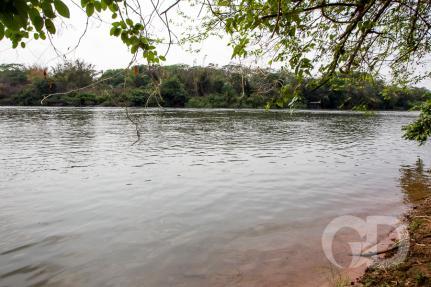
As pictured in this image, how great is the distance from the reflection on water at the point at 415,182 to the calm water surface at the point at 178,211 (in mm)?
199

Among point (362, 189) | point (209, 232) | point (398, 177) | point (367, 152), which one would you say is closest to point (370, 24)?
point (209, 232)

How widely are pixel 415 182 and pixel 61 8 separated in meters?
15.1

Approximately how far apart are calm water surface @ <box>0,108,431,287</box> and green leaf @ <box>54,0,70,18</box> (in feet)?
5.20

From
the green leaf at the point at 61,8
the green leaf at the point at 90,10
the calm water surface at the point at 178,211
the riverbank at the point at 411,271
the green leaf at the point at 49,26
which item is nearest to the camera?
the green leaf at the point at 61,8

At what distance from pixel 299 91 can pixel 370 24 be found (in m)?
1.58

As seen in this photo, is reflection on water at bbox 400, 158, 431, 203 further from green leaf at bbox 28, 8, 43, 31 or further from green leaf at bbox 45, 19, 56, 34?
green leaf at bbox 28, 8, 43, 31

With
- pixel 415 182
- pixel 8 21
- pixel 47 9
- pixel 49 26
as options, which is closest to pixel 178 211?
pixel 49 26

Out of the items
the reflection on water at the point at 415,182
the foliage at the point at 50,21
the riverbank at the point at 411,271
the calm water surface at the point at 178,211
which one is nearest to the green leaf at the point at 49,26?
the foliage at the point at 50,21

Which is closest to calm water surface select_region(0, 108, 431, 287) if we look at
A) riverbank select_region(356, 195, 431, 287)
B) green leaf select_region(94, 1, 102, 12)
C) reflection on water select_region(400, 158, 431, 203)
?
reflection on water select_region(400, 158, 431, 203)

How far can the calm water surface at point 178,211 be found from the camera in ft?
19.6

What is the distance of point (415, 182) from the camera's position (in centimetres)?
1350

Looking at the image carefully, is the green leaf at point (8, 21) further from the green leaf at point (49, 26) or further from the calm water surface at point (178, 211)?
the calm water surface at point (178, 211)

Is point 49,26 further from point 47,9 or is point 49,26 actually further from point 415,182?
point 415,182

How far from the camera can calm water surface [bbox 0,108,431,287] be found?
599 centimetres
